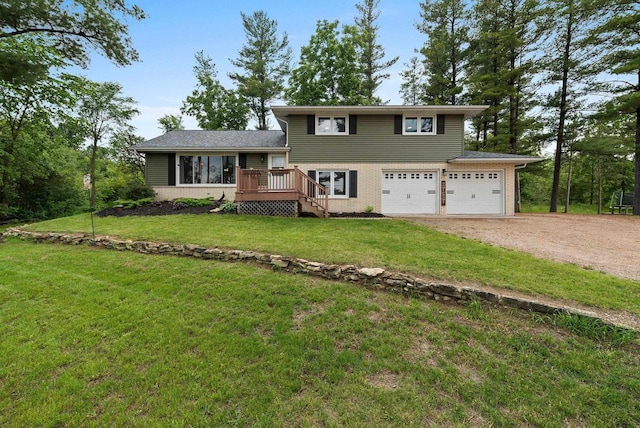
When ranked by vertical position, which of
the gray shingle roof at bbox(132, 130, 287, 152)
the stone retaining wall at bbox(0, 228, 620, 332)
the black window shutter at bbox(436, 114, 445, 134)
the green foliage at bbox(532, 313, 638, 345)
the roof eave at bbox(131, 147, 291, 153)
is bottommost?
the green foliage at bbox(532, 313, 638, 345)

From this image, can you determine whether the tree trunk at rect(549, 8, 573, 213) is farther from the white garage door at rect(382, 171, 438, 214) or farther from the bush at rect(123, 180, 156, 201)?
the bush at rect(123, 180, 156, 201)

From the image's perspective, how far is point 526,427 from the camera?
2.12 metres

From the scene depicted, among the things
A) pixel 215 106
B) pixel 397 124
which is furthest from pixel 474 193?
pixel 215 106

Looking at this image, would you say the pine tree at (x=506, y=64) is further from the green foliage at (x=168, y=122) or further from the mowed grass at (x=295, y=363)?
the green foliage at (x=168, y=122)

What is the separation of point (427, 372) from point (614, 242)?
28.5ft

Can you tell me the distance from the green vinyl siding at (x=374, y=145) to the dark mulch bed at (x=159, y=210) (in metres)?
4.54

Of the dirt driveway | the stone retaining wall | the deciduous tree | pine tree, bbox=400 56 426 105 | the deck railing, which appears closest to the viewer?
the stone retaining wall

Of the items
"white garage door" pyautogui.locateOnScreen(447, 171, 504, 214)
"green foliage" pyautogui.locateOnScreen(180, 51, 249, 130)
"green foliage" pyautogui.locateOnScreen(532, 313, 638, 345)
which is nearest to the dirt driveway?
"white garage door" pyautogui.locateOnScreen(447, 171, 504, 214)

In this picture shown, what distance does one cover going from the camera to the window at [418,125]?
41.3 ft

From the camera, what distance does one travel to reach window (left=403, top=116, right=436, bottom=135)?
41.3 feet

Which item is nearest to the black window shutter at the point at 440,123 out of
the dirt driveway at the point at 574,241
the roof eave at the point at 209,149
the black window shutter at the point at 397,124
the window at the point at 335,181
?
the black window shutter at the point at 397,124

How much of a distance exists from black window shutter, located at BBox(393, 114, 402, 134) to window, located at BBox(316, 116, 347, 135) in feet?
7.49

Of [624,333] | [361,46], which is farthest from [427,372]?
[361,46]

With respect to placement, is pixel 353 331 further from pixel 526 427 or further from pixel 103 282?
pixel 103 282
